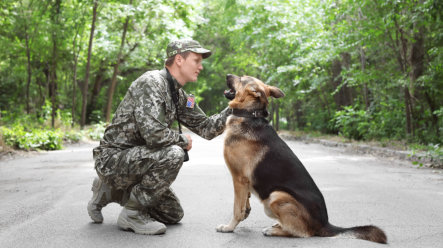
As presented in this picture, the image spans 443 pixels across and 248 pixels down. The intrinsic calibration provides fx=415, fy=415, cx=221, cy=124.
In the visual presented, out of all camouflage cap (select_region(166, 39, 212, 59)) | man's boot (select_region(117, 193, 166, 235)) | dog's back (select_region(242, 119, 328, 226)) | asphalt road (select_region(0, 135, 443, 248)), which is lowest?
asphalt road (select_region(0, 135, 443, 248))

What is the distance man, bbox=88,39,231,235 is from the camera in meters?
4.00

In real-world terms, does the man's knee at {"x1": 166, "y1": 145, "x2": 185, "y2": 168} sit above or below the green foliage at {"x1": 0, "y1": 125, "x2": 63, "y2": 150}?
above

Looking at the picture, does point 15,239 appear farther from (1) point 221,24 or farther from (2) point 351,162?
(1) point 221,24

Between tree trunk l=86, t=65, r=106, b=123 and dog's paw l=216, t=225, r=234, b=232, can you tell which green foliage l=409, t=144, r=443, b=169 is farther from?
tree trunk l=86, t=65, r=106, b=123

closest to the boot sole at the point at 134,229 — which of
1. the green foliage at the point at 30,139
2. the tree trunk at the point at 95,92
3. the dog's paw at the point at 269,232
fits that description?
the dog's paw at the point at 269,232

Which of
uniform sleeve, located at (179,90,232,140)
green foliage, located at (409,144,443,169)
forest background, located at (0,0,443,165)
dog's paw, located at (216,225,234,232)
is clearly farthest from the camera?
forest background, located at (0,0,443,165)

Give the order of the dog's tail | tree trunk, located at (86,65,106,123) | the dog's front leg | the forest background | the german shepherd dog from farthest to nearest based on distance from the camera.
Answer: tree trunk, located at (86,65,106,123)
the forest background
the dog's front leg
the german shepherd dog
the dog's tail

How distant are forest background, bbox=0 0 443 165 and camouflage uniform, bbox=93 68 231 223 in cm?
669

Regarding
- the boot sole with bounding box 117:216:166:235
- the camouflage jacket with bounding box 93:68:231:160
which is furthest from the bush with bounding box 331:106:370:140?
the boot sole with bounding box 117:216:166:235

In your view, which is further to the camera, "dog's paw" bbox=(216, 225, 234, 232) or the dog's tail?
"dog's paw" bbox=(216, 225, 234, 232)

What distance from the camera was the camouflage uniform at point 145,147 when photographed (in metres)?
3.99

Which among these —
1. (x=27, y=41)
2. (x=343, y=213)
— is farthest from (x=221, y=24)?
(x=343, y=213)

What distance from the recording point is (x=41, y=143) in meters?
12.8

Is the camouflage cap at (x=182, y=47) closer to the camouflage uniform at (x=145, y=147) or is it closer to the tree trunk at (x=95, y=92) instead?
the camouflage uniform at (x=145, y=147)
